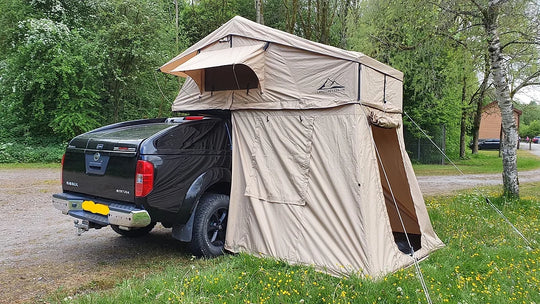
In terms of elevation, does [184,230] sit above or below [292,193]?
below

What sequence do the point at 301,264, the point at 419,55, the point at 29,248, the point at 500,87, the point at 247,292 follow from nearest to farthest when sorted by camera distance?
the point at 247,292, the point at 301,264, the point at 29,248, the point at 500,87, the point at 419,55

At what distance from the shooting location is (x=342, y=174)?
443 cm

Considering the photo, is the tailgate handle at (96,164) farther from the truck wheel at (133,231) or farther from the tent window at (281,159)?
the tent window at (281,159)

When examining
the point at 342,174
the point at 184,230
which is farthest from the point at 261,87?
the point at 184,230

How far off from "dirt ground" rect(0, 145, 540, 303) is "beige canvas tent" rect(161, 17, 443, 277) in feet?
4.45

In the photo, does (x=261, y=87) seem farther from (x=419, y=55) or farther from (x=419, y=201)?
(x=419, y=55)

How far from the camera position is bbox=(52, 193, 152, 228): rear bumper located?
421 cm

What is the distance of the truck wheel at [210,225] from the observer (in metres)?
4.79

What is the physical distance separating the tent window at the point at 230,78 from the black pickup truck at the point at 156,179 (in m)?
0.51

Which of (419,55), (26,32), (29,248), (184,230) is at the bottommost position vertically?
Answer: (29,248)

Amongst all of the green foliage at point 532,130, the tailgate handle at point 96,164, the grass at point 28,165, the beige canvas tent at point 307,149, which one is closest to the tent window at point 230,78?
the beige canvas tent at point 307,149

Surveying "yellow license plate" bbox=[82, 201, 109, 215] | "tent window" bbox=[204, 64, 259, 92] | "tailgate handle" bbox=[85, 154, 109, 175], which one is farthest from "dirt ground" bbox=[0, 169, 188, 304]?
"tent window" bbox=[204, 64, 259, 92]

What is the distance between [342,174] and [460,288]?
1.59m

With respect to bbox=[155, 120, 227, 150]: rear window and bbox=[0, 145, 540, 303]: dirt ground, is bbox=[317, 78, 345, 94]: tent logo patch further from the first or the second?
bbox=[0, 145, 540, 303]: dirt ground
